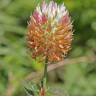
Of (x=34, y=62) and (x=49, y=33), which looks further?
(x=34, y=62)

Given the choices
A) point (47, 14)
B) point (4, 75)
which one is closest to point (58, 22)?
point (47, 14)

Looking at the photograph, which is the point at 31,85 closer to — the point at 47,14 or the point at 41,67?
the point at 47,14

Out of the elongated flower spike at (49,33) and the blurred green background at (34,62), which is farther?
the blurred green background at (34,62)

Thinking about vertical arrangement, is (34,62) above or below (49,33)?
below
